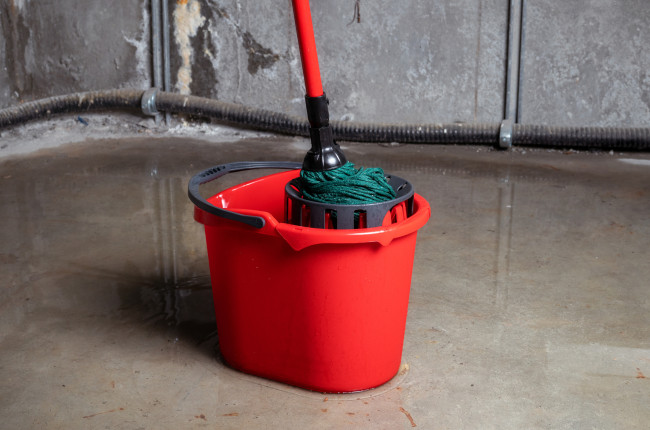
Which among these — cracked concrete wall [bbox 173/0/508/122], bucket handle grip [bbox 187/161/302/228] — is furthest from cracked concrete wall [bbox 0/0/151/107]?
bucket handle grip [bbox 187/161/302/228]

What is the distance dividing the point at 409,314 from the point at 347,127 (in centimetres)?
195

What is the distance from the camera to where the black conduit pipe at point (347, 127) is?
→ 3.40 metres

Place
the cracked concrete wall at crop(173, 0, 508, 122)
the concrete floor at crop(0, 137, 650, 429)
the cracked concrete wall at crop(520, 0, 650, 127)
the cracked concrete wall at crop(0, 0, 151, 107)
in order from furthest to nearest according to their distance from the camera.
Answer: the cracked concrete wall at crop(0, 0, 151, 107)
the cracked concrete wall at crop(173, 0, 508, 122)
the cracked concrete wall at crop(520, 0, 650, 127)
the concrete floor at crop(0, 137, 650, 429)

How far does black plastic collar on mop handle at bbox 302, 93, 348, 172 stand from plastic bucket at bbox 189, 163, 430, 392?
0.14m

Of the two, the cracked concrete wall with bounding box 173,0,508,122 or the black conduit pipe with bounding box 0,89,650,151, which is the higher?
the cracked concrete wall with bounding box 173,0,508,122

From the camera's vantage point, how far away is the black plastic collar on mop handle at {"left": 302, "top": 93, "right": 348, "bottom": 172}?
135 centimetres

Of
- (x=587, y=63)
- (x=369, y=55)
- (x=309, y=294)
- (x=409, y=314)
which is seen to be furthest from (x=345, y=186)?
(x=587, y=63)

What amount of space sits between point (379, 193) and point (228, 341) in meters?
0.46

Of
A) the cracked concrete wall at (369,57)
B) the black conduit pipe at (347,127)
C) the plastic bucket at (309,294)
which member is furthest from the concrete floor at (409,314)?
the cracked concrete wall at (369,57)

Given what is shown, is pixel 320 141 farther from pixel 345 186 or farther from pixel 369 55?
pixel 369 55

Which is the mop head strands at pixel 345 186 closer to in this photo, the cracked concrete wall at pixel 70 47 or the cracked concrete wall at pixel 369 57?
the cracked concrete wall at pixel 369 57

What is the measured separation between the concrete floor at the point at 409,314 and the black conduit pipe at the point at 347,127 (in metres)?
0.37

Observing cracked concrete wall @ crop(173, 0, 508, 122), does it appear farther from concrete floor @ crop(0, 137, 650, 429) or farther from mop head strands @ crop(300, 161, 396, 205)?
mop head strands @ crop(300, 161, 396, 205)

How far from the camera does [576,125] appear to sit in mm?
3545
